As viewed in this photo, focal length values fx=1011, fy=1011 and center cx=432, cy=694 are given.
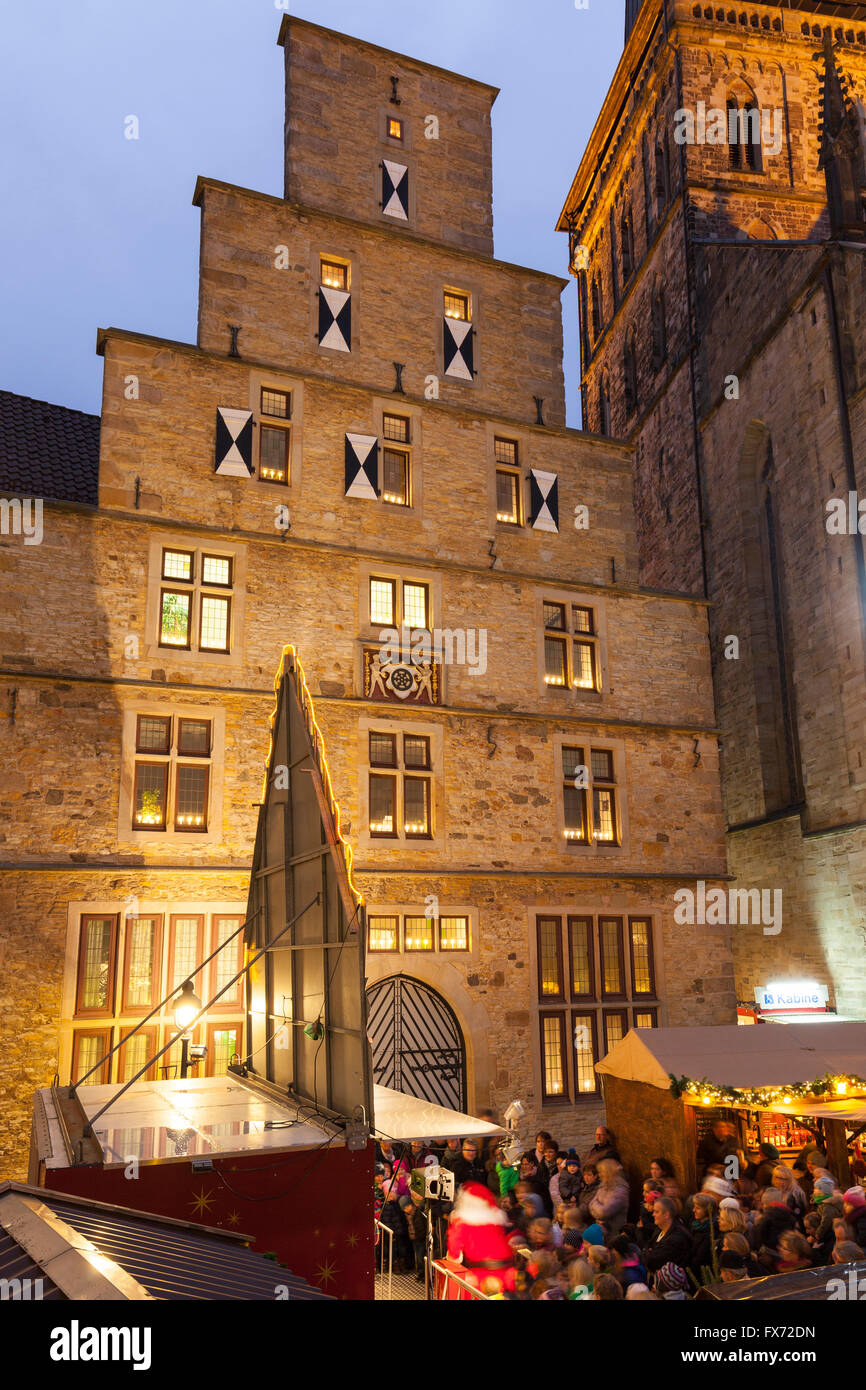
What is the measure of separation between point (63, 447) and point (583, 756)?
392 inches

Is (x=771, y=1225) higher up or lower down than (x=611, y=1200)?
higher up

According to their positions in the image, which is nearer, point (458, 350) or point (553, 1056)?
point (553, 1056)

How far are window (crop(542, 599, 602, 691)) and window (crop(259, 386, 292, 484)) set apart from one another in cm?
485

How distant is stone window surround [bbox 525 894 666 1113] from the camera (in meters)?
14.9

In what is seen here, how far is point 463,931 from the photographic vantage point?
1498 cm

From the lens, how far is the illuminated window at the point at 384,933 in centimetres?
1439

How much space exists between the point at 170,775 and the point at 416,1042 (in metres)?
5.17

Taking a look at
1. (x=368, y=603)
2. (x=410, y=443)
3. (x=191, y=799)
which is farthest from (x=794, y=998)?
(x=410, y=443)

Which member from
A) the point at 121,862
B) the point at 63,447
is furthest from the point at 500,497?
the point at 121,862

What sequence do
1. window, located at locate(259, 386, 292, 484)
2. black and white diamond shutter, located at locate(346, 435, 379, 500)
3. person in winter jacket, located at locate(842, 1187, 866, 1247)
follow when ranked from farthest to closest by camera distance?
black and white diamond shutter, located at locate(346, 435, 379, 500), window, located at locate(259, 386, 292, 484), person in winter jacket, located at locate(842, 1187, 866, 1247)

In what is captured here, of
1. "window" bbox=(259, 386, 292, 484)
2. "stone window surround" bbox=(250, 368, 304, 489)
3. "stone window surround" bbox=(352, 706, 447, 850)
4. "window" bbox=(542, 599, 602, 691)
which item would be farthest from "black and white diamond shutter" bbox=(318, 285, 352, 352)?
"stone window surround" bbox=(352, 706, 447, 850)

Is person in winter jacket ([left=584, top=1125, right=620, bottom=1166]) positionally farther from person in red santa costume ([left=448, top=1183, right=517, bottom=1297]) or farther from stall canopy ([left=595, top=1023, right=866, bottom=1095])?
person in red santa costume ([left=448, top=1183, right=517, bottom=1297])

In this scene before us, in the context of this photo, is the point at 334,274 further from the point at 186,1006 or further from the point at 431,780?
the point at 186,1006

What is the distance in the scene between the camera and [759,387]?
2209cm
